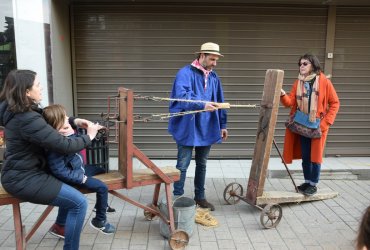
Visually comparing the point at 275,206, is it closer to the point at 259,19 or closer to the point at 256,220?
the point at 256,220

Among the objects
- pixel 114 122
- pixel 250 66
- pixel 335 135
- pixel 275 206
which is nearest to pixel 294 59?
pixel 250 66

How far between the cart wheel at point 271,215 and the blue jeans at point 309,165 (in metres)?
0.85

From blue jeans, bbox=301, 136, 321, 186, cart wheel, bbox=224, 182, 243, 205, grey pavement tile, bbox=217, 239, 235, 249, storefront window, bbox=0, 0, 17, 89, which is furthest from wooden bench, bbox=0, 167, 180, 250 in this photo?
storefront window, bbox=0, 0, 17, 89

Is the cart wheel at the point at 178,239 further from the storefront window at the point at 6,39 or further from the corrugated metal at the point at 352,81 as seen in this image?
the corrugated metal at the point at 352,81

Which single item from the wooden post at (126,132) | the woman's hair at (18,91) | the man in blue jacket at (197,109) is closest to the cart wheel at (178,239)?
the wooden post at (126,132)

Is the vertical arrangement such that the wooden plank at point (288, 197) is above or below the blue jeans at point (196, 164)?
below

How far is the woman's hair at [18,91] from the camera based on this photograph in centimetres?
264

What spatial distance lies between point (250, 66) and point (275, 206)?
9.54ft

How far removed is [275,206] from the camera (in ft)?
12.7

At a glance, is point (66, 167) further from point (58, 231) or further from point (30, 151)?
point (58, 231)

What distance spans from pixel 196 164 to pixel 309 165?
55.2 inches

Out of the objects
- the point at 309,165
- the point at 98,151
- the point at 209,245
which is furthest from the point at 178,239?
the point at 309,165

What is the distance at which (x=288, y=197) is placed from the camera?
169 inches

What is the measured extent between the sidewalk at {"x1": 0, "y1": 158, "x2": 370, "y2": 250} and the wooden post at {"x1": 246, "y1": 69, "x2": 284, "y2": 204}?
335mm
